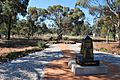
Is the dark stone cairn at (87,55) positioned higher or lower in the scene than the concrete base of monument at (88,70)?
higher

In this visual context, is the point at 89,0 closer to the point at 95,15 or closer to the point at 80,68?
the point at 95,15

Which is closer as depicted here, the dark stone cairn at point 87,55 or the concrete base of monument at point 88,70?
the concrete base of monument at point 88,70

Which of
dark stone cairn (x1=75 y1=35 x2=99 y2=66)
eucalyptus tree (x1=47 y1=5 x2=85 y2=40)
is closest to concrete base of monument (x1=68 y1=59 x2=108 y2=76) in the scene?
dark stone cairn (x1=75 y1=35 x2=99 y2=66)

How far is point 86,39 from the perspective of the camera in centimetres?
1177

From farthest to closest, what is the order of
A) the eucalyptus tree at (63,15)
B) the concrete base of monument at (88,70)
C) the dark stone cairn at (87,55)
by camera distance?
the eucalyptus tree at (63,15), the dark stone cairn at (87,55), the concrete base of monument at (88,70)

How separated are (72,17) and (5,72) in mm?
50831

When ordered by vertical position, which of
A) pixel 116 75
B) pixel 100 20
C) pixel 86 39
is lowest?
pixel 116 75

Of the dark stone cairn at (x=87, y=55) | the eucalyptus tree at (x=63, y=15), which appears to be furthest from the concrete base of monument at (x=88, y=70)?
the eucalyptus tree at (x=63, y=15)

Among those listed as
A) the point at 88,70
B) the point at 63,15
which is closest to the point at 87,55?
the point at 88,70

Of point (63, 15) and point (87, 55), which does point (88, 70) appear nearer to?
point (87, 55)

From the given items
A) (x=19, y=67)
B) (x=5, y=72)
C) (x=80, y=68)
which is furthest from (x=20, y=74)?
(x=80, y=68)

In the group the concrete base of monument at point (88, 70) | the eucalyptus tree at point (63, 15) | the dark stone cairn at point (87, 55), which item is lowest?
the concrete base of monument at point (88, 70)

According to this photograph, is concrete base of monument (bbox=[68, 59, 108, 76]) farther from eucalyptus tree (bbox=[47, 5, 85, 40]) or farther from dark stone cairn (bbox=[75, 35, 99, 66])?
eucalyptus tree (bbox=[47, 5, 85, 40])

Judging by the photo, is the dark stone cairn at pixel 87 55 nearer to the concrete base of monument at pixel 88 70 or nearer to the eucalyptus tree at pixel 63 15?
the concrete base of monument at pixel 88 70
